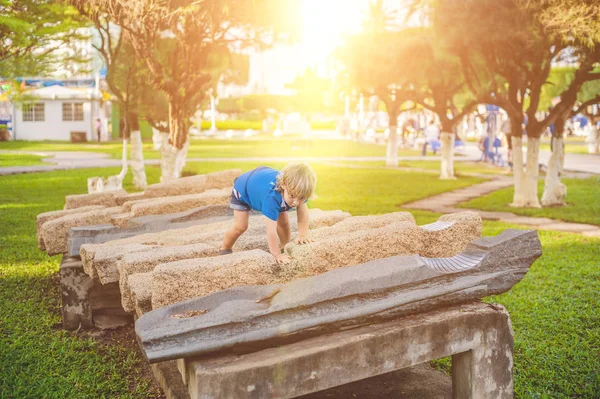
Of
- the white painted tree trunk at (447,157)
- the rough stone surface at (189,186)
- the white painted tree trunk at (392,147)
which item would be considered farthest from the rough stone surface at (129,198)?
the white painted tree trunk at (392,147)

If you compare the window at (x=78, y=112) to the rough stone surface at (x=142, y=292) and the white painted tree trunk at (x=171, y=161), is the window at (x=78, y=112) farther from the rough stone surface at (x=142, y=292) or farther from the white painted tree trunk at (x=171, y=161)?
the rough stone surface at (x=142, y=292)

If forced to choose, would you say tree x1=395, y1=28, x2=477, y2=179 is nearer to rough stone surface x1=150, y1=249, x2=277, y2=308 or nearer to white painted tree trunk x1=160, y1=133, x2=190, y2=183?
white painted tree trunk x1=160, y1=133, x2=190, y2=183

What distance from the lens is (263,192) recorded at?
4.66 metres

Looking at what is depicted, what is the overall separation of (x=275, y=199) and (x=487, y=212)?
367 inches

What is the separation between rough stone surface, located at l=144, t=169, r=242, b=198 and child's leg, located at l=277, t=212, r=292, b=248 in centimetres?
266

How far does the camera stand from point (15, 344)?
17.4 feet

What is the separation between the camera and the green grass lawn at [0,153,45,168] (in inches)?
468

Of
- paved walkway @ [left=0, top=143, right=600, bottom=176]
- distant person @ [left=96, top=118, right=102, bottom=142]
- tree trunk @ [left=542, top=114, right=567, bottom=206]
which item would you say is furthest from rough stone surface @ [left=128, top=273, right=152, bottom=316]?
distant person @ [left=96, top=118, right=102, bottom=142]

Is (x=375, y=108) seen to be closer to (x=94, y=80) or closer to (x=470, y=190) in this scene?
(x=94, y=80)

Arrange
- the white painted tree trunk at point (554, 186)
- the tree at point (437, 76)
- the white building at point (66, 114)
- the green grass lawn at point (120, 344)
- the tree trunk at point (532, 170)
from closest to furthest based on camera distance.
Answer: the green grass lawn at point (120, 344) → the tree trunk at point (532, 170) → the white painted tree trunk at point (554, 186) → the tree at point (437, 76) → the white building at point (66, 114)

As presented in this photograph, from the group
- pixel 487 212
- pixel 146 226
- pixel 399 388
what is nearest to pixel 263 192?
pixel 399 388

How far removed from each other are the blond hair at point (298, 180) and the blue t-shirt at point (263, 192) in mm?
129

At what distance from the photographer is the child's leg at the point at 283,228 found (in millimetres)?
4875

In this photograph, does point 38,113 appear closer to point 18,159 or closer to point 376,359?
point 18,159
